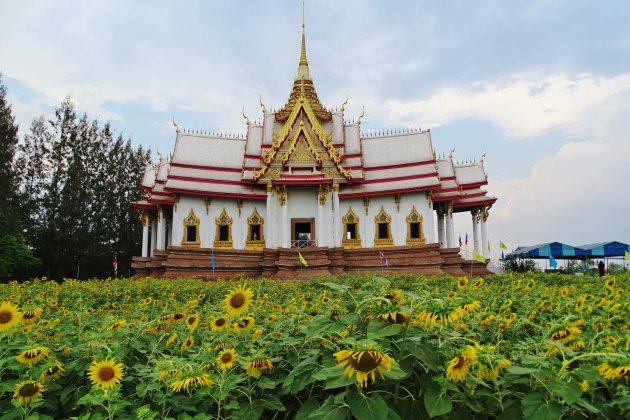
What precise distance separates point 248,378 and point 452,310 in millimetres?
1258

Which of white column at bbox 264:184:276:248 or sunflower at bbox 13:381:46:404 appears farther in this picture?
white column at bbox 264:184:276:248

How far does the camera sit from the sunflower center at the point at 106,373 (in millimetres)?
2611

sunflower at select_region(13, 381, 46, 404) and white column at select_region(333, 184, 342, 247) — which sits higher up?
white column at select_region(333, 184, 342, 247)

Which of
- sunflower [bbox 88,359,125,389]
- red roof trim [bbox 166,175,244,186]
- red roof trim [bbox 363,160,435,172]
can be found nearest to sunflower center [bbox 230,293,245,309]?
sunflower [bbox 88,359,125,389]

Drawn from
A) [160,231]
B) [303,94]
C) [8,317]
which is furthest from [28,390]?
[303,94]

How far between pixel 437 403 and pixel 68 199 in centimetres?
3756

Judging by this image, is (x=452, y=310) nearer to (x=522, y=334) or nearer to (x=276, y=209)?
(x=522, y=334)

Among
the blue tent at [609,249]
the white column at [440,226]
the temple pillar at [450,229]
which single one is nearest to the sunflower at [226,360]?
the temple pillar at [450,229]

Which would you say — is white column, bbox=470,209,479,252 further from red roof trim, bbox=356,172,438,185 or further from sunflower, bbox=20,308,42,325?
sunflower, bbox=20,308,42,325

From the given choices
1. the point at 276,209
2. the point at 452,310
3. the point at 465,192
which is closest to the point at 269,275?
the point at 276,209

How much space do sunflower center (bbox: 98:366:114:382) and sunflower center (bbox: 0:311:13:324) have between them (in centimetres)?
139

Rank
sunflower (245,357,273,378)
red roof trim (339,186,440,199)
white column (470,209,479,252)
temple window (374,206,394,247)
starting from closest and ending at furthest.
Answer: sunflower (245,357,273,378) → red roof trim (339,186,440,199) → temple window (374,206,394,247) → white column (470,209,479,252)

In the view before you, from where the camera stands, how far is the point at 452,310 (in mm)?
1966

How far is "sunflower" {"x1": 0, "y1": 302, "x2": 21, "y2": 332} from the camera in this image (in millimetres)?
3400
